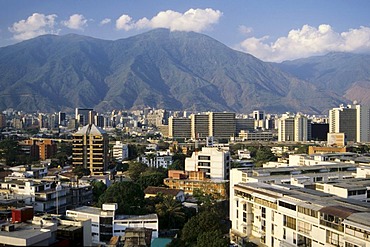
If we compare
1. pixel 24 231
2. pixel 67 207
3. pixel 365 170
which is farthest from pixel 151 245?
pixel 365 170

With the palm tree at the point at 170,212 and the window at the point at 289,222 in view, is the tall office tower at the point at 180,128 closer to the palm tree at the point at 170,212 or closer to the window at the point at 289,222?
the palm tree at the point at 170,212

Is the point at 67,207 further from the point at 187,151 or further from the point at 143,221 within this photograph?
the point at 187,151

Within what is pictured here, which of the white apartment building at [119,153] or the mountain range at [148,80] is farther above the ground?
the mountain range at [148,80]

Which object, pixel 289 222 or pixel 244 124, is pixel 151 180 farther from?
pixel 244 124

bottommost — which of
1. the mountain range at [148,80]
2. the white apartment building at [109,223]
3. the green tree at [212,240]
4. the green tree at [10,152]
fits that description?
the white apartment building at [109,223]

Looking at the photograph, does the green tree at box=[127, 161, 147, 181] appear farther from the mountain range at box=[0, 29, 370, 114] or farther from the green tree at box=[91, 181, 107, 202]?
the mountain range at box=[0, 29, 370, 114]

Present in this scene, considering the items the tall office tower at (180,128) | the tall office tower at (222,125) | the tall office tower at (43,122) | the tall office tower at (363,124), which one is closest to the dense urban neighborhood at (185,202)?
the tall office tower at (363,124)

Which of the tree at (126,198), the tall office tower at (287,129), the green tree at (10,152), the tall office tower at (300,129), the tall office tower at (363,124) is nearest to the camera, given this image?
the tree at (126,198)
